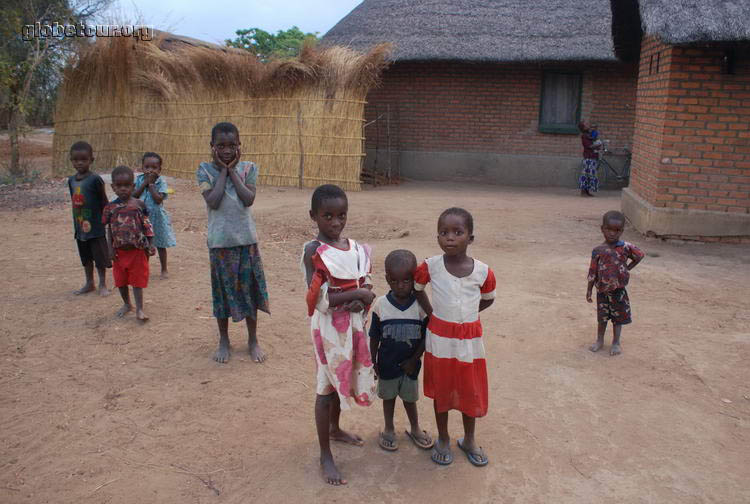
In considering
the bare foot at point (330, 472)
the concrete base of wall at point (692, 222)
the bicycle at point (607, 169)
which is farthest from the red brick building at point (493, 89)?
the bare foot at point (330, 472)

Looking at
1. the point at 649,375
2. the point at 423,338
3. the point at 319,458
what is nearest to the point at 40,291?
the point at 319,458

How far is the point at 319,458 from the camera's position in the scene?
2705mm

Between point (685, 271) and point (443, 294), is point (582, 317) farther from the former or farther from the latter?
point (443, 294)

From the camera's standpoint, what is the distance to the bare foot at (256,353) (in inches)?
147

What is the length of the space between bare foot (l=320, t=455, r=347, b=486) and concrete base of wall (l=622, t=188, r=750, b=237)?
18.2 feet

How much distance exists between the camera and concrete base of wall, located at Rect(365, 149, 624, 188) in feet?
42.2

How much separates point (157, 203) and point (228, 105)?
23.1 feet

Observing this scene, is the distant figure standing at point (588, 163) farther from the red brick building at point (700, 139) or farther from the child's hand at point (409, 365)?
the child's hand at point (409, 365)

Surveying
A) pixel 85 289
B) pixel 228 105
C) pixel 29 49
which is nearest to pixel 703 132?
pixel 85 289

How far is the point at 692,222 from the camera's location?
21.7 feet

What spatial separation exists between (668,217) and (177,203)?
6931 millimetres

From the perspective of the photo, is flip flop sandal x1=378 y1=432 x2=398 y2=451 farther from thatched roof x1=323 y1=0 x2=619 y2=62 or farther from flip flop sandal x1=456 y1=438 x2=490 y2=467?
thatched roof x1=323 y1=0 x2=619 y2=62

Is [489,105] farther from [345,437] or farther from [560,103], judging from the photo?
[345,437]

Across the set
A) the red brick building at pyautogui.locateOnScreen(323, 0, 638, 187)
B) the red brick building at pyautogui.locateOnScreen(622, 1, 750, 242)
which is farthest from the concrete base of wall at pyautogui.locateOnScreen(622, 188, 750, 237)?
the red brick building at pyautogui.locateOnScreen(323, 0, 638, 187)
